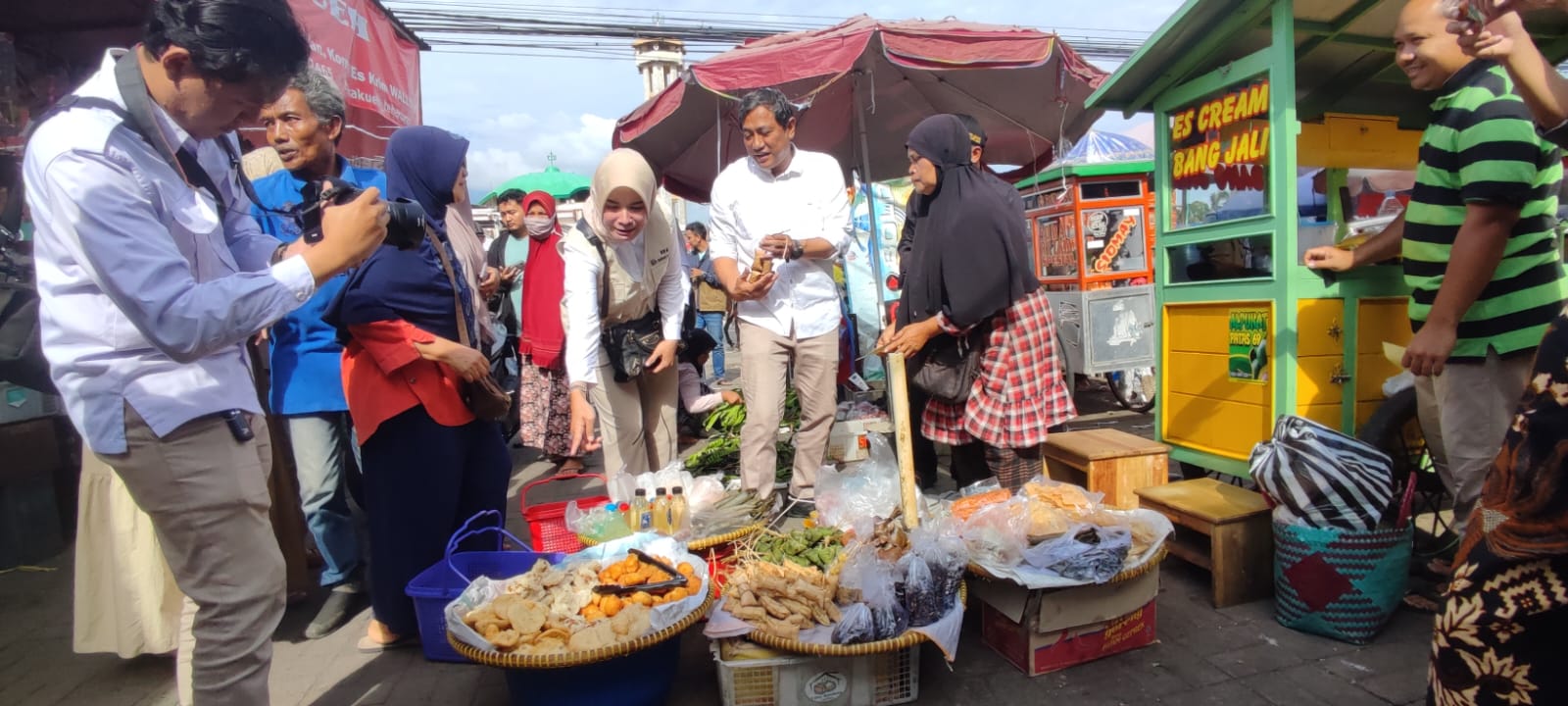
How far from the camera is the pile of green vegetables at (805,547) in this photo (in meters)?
2.69

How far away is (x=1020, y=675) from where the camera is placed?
8.27 feet

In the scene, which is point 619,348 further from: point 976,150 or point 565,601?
point 976,150

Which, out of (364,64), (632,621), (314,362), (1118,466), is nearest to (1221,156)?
(1118,466)

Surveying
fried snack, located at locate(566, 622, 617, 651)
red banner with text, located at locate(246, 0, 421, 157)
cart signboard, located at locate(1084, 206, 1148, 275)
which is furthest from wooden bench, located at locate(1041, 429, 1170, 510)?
red banner with text, located at locate(246, 0, 421, 157)

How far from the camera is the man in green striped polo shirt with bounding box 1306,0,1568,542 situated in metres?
2.25

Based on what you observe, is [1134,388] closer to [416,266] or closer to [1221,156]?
[1221,156]

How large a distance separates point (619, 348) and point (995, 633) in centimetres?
183

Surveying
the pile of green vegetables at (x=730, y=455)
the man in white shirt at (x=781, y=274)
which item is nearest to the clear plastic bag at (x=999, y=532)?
the man in white shirt at (x=781, y=274)

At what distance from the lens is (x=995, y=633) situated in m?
2.67

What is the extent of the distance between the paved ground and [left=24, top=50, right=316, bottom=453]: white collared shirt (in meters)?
1.50

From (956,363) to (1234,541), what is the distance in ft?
4.13

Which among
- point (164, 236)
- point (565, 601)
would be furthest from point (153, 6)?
point (565, 601)

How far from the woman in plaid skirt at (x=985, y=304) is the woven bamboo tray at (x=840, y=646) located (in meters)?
1.38

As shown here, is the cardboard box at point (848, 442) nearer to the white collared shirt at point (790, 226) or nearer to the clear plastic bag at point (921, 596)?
the white collared shirt at point (790, 226)
